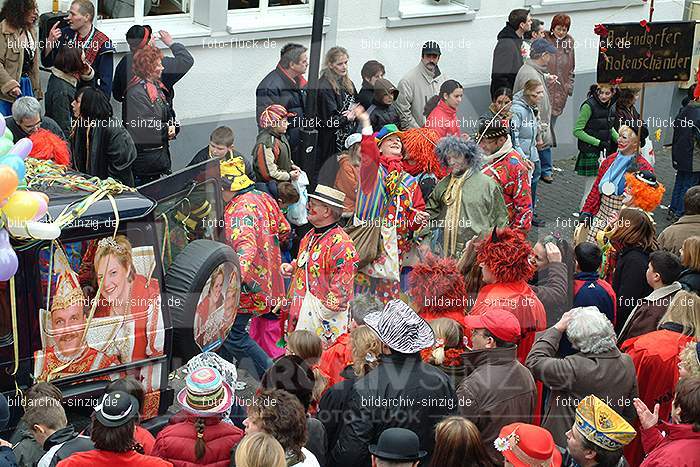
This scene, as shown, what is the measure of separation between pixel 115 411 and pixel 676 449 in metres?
3.00

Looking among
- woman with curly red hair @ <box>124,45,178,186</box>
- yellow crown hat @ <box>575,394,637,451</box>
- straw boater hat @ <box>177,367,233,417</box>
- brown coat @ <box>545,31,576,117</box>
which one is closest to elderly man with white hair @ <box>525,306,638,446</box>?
yellow crown hat @ <box>575,394,637,451</box>

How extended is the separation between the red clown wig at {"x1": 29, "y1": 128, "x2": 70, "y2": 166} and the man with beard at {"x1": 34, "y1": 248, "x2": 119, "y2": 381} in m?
2.08

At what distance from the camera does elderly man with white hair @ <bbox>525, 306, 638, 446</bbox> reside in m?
7.54

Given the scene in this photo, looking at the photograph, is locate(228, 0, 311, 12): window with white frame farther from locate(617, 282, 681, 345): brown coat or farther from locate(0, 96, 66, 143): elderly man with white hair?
locate(617, 282, 681, 345): brown coat

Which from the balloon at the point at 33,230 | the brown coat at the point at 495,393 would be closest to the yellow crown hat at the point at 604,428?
the brown coat at the point at 495,393

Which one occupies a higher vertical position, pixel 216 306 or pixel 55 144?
pixel 55 144

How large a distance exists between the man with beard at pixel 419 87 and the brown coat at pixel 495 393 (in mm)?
6806

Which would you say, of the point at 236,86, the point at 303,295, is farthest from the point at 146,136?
the point at 303,295

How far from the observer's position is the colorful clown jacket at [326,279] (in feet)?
29.3

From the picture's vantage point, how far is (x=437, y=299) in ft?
27.1

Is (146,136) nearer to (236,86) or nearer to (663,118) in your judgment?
(236,86)

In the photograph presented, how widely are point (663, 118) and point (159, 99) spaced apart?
8.65 m

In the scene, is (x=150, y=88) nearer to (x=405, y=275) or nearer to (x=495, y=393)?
(x=405, y=275)

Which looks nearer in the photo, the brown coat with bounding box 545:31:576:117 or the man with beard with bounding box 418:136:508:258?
the man with beard with bounding box 418:136:508:258
